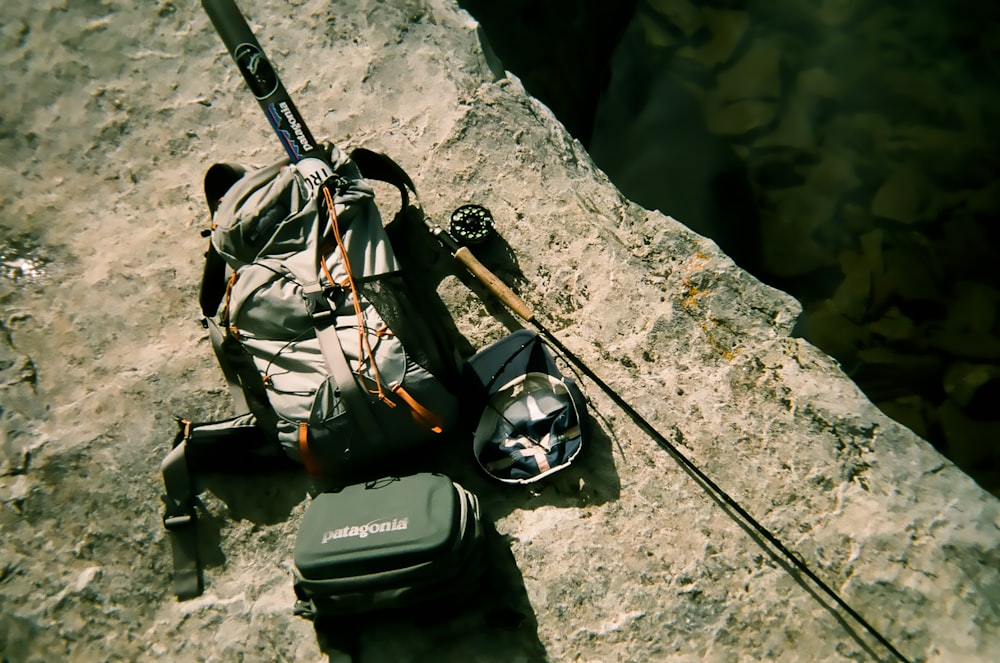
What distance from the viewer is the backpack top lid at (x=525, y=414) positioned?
2547mm

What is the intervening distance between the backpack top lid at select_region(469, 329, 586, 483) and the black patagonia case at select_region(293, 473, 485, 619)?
0.29 m

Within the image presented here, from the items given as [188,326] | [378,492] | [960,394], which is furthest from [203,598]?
[960,394]

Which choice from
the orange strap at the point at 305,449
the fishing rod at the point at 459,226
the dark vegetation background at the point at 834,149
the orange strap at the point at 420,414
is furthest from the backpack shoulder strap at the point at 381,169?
the dark vegetation background at the point at 834,149

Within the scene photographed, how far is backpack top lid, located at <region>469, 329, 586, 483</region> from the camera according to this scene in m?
2.55

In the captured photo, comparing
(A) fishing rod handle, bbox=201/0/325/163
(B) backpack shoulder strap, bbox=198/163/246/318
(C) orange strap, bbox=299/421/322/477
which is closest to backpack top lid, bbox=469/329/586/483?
(C) orange strap, bbox=299/421/322/477

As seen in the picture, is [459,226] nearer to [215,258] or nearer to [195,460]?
[215,258]

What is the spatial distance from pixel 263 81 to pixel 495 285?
138cm

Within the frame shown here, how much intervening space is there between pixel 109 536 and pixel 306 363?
1159 millimetres

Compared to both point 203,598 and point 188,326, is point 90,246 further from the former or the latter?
point 203,598

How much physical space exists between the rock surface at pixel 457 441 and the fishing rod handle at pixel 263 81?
1.11 feet

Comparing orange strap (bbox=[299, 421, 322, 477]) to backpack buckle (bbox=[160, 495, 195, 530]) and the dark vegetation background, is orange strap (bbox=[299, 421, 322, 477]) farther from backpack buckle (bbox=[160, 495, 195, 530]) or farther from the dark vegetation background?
the dark vegetation background

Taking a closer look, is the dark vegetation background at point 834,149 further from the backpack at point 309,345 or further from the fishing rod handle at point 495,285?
the backpack at point 309,345

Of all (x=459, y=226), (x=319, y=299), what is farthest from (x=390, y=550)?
(x=459, y=226)

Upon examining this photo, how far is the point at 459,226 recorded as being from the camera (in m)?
2.93
